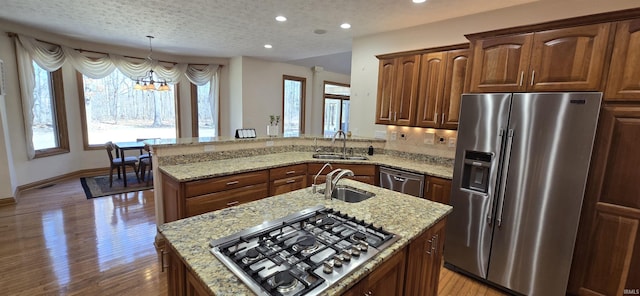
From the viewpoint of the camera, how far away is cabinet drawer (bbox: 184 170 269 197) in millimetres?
2469

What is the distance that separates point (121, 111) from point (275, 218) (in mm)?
6138

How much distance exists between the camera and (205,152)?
315 centimetres

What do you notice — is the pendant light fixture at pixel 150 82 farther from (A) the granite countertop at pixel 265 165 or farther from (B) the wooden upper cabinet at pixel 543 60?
(B) the wooden upper cabinet at pixel 543 60

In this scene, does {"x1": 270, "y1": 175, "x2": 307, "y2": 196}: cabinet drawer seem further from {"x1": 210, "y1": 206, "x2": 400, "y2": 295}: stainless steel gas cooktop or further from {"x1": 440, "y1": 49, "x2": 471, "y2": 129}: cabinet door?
{"x1": 440, "y1": 49, "x2": 471, "y2": 129}: cabinet door

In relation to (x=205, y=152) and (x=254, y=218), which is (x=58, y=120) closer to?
(x=205, y=152)

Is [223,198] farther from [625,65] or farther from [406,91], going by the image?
[625,65]

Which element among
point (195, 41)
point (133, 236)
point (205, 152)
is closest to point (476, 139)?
point (205, 152)

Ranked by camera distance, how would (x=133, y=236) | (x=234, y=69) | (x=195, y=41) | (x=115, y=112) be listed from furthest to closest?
(x=234, y=69) → (x=115, y=112) → (x=195, y=41) → (x=133, y=236)

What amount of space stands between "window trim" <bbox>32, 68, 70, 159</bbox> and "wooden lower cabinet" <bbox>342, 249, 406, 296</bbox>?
6.27m

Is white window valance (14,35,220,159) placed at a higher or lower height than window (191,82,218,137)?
higher

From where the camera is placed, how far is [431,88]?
3.11 metres

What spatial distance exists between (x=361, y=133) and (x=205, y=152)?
2331 millimetres

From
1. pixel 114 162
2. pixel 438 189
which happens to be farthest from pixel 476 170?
pixel 114 162

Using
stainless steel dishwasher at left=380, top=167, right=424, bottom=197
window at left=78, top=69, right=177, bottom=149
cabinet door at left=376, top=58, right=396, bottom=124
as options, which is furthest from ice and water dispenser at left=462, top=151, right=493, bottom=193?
window at left=78, top=69, right=177, bottom=149
